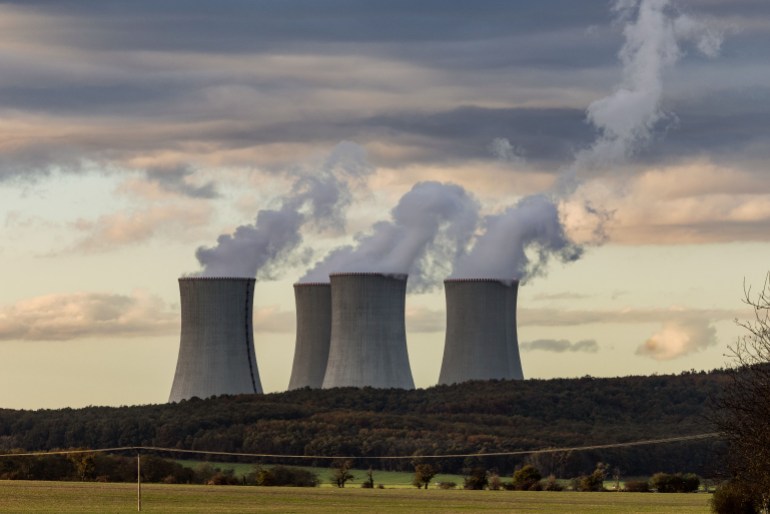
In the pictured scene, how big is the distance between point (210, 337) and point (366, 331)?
614 cm

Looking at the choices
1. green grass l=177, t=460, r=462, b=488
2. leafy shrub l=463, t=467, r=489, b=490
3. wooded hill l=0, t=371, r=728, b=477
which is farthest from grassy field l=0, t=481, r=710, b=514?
wooded hill l=0, t=371, r=728, b=477

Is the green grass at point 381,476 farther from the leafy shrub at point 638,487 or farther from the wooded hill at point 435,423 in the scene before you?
the leafy shrub at point 638,487

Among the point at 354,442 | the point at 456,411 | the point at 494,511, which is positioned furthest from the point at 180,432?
the point at 494,511

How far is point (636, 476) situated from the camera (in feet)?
227

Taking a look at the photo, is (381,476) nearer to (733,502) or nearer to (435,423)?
(435,423)

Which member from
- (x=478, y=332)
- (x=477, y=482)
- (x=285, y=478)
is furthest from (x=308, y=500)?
(x=478, y=332)

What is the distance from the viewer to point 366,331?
62.1 meters

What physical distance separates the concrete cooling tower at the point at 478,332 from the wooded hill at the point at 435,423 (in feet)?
18.6

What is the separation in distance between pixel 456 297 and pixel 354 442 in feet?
45.8

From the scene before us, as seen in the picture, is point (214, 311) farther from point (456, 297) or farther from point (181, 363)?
point (456, 297)

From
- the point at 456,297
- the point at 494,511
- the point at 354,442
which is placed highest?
the point at 456,297

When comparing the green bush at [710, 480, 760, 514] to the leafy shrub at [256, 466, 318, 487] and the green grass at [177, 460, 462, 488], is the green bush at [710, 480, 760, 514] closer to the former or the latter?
the leafy shrub at [256, 466, 318, 487]

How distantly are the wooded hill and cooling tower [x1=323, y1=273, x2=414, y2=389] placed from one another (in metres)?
6.56

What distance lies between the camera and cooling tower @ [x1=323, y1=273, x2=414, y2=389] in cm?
6212
